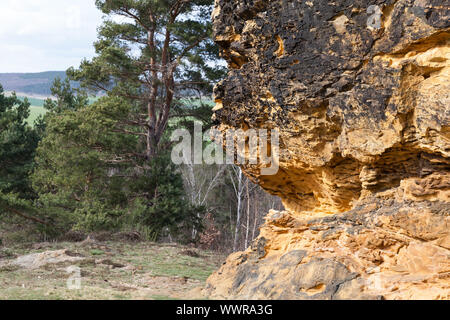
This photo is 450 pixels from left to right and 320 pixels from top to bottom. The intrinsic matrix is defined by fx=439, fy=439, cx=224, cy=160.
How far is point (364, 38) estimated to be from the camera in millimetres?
5375

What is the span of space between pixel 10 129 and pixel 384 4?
49.5 feet

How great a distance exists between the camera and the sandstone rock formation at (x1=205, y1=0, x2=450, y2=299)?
488 centimetres

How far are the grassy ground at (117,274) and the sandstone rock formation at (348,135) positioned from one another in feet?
4.58

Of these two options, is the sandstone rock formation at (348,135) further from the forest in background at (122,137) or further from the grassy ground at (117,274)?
the forest in background at (122,137)

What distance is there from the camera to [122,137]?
1480 centimetres

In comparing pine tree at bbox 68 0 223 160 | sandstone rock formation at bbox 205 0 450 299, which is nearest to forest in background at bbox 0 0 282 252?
pine tree at bbox 68 0 223 160

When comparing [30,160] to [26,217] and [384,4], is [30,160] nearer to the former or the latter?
[26,217]

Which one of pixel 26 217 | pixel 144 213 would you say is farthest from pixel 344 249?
pixel 26 217

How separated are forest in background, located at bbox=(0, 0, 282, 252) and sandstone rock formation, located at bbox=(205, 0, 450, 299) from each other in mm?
7664

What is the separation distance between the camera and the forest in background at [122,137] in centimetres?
1385

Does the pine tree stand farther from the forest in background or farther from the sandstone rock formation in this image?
the sandstone rock formation

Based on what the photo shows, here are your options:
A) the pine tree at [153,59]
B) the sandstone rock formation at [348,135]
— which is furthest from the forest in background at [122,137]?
the sandstone rock formation at [348,135]

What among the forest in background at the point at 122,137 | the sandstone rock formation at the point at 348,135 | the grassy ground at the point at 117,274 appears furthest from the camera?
the forest in background at the point at 122,137

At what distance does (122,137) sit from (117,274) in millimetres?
6914
